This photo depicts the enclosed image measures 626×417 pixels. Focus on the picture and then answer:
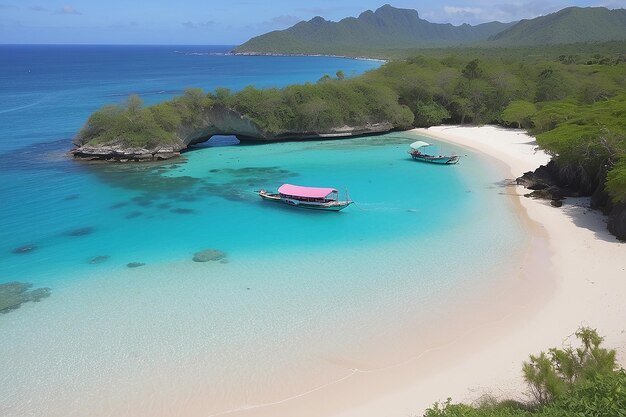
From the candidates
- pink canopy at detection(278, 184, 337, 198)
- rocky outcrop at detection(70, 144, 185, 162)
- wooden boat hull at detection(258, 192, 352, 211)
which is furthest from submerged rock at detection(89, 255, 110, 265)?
rocky outcrop at detection(70, 144, 185, 162)

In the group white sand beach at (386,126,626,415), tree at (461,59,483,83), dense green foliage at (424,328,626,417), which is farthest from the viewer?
tree at (461,59,483,83)

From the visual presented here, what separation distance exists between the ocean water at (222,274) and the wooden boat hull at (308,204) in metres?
0.50

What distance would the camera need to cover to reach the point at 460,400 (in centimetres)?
1113

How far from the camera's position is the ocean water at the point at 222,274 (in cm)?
1237

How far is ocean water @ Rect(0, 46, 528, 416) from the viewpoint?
40.6ft

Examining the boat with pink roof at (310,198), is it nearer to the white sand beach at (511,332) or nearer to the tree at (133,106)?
the white sand beach at (511,332)

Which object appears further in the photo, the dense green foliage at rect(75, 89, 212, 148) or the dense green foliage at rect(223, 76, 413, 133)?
the dense green foliage at rect(223, 76, 413, 133)

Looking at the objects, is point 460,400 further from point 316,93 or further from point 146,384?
point 316,93

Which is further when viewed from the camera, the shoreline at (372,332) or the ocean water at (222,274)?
the ocean water at (222,274)

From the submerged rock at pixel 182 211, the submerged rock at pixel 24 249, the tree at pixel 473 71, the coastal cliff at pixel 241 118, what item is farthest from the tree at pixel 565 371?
the tree at pixel 473 71

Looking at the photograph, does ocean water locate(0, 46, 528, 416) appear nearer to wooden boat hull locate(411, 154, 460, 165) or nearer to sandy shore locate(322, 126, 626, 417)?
sandy shore locate(322, 126, 626, 417)

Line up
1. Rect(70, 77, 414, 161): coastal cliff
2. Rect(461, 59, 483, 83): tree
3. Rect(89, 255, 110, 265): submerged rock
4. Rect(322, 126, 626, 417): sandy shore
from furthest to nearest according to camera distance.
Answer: Rect(461, 59, 483, 83): tree, Rect(70, 77, 414, 161): coastal cliff, Rect(89, 255, 110, 265): submerged rock, Rect(322, 126, 626, 417): sandy shore

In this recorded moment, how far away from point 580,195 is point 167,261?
2343cm

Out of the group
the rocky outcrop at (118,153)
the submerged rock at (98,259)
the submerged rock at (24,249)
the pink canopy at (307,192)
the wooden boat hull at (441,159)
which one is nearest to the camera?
the submerged rock at (98,259)
